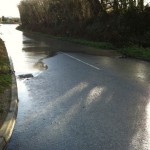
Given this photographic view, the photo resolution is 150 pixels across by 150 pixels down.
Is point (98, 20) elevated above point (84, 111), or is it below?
above

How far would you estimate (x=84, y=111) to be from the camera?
875 cm

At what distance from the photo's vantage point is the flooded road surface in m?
6.68

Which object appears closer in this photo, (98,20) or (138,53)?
(138,53)

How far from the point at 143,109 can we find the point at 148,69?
756cm

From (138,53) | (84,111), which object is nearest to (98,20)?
(138,53)

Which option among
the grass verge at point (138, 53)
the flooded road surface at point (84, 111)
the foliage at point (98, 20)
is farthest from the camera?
the foliage at point (98, 20)

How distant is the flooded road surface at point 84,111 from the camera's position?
6.68m

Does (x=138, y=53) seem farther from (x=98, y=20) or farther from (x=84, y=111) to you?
(x=98, y=20)

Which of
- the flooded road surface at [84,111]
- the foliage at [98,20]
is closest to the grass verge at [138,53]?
the foliage at [98,20]

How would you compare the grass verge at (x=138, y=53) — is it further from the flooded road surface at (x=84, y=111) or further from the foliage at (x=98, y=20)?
the flooded road surface at (x=84, y=111)

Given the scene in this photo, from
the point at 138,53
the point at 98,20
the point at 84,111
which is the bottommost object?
the point at 138,53

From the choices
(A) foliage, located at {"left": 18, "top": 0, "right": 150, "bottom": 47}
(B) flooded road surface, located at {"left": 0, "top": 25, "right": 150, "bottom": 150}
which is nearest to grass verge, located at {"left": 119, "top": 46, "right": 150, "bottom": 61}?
(A) foliage, located at {"left": 18, "top": 0, "right": 150, "bottom": 47}

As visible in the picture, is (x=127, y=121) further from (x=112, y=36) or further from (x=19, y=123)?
(x=112, y=36)

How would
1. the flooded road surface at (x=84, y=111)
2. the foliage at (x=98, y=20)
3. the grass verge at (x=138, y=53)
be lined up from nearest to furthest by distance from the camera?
the flooded road surface at (x=84, y=111), the grass verge at (x=138, y=53), the foliage at (x=98, y=20)
